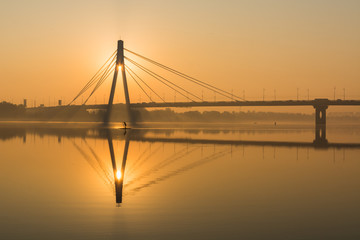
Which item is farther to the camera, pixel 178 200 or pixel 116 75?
pixel 116 75

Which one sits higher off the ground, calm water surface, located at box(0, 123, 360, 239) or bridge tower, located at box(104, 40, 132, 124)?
bridge tower, located at box(104, 40, 132, 124)

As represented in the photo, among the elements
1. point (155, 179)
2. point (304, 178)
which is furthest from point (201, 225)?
point (304, 178)

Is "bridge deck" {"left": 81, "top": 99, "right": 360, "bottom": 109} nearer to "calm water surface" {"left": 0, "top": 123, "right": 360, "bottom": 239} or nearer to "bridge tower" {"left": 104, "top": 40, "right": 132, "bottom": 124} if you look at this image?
"bridge tower" {"left": 104, "top": 40, "right": 132, "bottom": 124}

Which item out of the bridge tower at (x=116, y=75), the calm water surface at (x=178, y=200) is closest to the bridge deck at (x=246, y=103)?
the bridge tower at (x=116, y=75)

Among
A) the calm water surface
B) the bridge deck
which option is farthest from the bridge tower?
the calm water surface

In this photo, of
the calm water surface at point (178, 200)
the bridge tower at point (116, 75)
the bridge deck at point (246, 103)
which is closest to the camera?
the calm water surface at point (178, 200)

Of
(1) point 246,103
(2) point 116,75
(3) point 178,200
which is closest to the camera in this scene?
(3) point 178,200

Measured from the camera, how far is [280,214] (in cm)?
1064

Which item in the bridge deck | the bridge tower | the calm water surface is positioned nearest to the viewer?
the calm water surface

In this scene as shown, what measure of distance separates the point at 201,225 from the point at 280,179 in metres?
8.13

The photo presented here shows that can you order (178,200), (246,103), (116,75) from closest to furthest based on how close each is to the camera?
(178,200), (116,75), (246,103)

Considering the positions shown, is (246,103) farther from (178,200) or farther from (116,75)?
(178,200)

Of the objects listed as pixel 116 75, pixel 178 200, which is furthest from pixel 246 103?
pixel 178 200

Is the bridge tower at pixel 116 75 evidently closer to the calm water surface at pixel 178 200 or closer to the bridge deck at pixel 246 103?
the bridge deck at pixel 246 103
